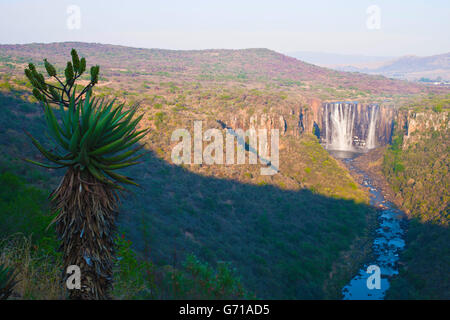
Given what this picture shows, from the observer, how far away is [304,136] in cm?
5609

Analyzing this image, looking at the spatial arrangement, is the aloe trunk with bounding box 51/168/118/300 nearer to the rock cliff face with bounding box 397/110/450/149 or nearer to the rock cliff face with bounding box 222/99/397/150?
the rock cliff face with bounding box 222/99/397/150

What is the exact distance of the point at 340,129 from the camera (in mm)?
67250

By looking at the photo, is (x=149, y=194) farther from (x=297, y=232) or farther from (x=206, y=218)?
(x=297, y=232)

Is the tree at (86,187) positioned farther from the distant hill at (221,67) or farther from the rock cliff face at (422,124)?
the distant hill at (221,67)

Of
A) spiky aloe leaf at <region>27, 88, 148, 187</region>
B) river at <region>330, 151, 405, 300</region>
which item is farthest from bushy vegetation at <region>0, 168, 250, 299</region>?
river at <region>330, 151, 405, 300</region>

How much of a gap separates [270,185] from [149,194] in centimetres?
1487

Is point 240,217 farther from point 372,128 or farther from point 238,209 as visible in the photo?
point 372,128

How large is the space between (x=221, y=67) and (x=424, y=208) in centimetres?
9140

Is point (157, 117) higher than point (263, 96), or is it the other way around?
point (263, 96)

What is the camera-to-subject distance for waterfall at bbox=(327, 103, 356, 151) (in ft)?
217

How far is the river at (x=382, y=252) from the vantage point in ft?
85.1

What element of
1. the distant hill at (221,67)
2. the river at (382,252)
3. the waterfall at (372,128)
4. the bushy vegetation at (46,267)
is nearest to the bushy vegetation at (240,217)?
the river at (382,252)

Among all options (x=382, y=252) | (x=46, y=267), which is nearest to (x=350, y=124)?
(x=382, y=252)
